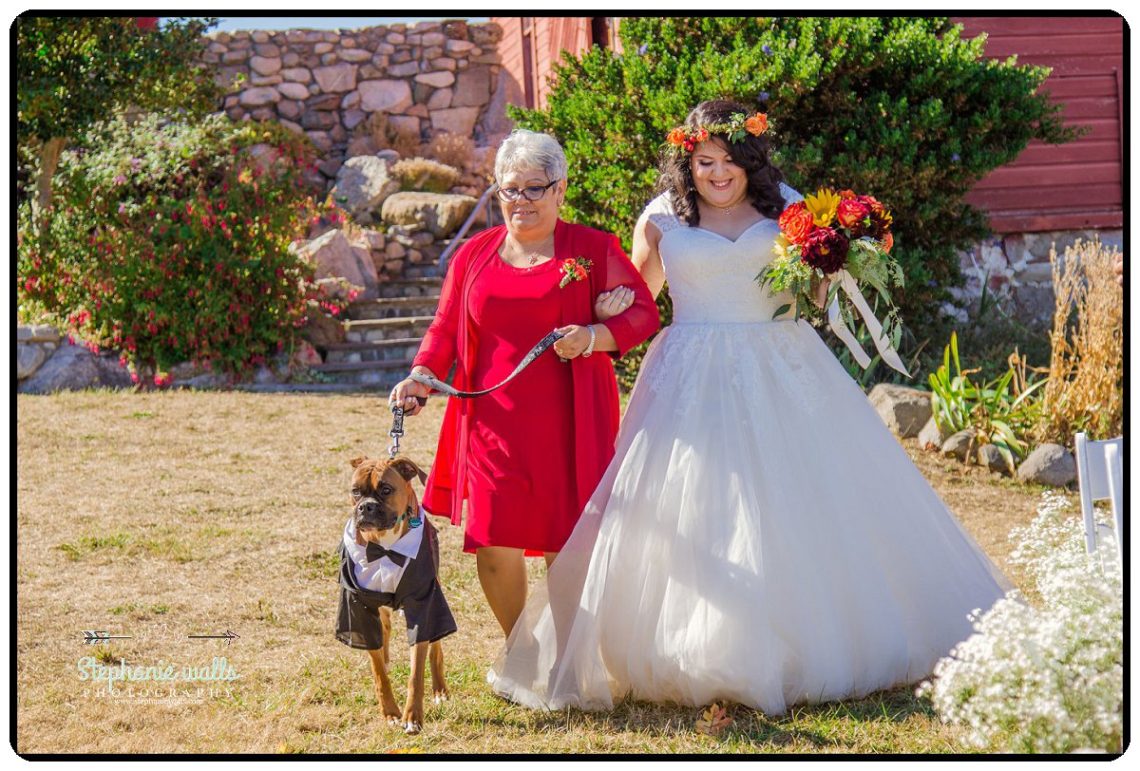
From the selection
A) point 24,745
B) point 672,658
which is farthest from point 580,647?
point 24,745

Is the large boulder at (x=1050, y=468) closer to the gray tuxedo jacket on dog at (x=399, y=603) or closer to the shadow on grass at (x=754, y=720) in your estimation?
the shadow on grass at (x=754, y=720)

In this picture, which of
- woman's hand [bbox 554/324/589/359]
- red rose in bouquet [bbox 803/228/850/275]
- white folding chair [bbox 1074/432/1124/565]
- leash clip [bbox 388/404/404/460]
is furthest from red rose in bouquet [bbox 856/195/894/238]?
leash clip [bbox 388/404/404/460]

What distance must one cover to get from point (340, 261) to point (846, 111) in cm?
593

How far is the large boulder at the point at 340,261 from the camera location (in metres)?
11.7

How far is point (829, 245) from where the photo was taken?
12.0ft

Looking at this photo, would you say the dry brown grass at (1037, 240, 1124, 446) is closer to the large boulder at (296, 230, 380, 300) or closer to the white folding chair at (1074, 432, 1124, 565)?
the white folding chair at (1074, 432, 1124, 565)

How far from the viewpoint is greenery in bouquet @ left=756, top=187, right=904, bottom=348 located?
145 inches

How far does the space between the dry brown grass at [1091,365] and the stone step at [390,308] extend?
6179 millimetres

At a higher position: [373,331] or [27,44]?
[27,44]

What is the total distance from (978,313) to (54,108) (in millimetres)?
8195

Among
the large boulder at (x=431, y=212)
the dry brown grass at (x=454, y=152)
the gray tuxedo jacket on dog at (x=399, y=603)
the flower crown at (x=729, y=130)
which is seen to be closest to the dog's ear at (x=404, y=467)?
the gray tuxedo jacket on dog at (x=399, y=603)

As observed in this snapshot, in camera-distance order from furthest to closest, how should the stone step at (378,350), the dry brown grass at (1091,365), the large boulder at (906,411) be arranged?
the stone step at (378,350)
the large boulder at (906,411)
the dry brown grass at (1091,365)

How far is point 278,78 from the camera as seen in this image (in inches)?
687

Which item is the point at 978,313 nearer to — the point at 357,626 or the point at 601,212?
the point at 601,212
